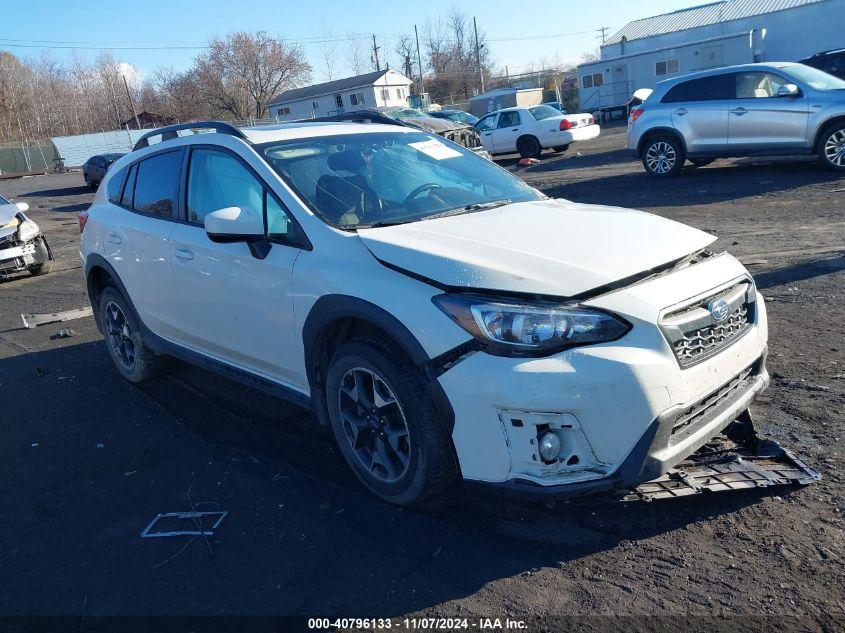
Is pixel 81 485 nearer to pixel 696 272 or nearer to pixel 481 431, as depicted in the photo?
pixel 481 431

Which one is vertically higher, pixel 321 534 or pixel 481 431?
pixel 481 431

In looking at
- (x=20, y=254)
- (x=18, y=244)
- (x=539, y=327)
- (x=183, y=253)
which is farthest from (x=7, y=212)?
(x=539, y=327)

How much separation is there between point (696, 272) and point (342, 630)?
2.12 m

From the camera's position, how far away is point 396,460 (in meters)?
3.52

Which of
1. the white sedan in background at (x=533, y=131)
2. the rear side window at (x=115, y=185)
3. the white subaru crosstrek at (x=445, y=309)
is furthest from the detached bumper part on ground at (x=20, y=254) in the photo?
the white sedan in background at (x=533, y=131)

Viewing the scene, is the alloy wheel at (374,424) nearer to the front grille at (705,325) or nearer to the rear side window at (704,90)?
the front grille at (705,325)

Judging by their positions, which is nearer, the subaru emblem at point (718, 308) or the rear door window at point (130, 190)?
the subaru emblem at point (718, 308)

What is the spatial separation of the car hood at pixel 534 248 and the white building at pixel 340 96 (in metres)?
65.2

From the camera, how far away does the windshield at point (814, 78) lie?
12070 millimetres

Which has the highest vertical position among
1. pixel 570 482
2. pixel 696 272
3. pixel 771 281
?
pixel 696 272

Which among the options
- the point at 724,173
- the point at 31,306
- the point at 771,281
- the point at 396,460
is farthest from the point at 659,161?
the point at 396,460

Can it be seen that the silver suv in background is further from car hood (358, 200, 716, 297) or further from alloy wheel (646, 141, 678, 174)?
car hood (358, 200, 716, 297)

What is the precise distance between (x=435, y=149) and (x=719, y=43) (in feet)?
127

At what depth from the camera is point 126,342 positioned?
589 cm
